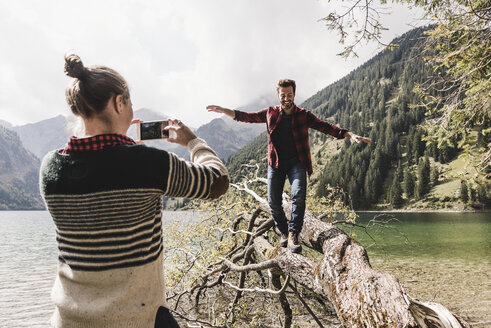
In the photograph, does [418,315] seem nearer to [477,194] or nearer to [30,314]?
[30,314]

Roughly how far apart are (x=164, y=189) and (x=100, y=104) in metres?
0.53

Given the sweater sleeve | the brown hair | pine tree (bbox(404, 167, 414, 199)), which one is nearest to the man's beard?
the sweater sleeve

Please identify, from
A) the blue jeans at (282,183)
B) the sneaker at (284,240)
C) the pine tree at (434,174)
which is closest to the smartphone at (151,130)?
the blue jeans at (282,183)

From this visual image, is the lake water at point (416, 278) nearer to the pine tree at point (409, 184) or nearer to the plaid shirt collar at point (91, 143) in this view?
the plaid shirt collar at point (91, 143)

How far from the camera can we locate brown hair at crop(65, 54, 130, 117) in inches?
55.7

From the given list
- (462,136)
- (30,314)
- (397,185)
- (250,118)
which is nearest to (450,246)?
(462,136)

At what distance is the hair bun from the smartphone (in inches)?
22.2

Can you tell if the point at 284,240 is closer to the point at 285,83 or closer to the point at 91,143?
the point at 285,83

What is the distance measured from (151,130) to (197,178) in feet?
2.31

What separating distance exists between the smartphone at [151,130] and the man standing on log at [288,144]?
2740 mm

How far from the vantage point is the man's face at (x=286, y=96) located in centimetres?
478

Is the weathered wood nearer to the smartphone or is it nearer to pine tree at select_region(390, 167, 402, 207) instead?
the smartphone

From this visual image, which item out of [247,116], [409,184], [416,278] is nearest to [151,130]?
[247,116]

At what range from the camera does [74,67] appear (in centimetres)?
138
